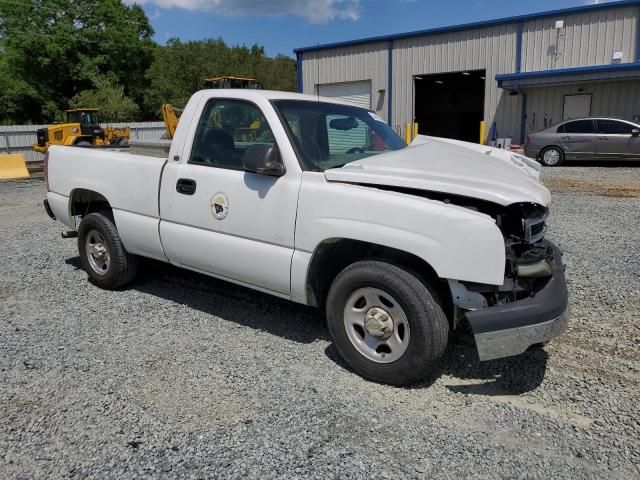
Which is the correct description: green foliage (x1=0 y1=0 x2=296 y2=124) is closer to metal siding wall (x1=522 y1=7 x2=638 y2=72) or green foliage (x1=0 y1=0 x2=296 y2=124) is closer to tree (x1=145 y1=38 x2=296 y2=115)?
tree (x1=145 y1=38 x2=296 y2=115)

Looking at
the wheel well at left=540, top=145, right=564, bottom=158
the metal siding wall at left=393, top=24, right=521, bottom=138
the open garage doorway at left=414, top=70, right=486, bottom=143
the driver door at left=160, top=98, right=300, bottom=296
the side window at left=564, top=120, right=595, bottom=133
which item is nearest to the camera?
the driver door at left=160, top=98, right=300, bottom=296

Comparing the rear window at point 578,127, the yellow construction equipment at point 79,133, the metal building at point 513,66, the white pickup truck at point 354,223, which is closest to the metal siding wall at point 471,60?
the metal building at point 513,66

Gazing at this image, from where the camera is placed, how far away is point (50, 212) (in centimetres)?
616

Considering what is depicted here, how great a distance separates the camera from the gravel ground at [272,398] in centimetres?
285

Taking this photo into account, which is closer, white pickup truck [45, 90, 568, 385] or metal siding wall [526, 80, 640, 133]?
white pickup truck [45, 90, 568, 385]

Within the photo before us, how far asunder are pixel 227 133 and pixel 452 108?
104 feet

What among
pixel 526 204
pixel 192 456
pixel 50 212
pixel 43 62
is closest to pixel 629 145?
pixel 526 204

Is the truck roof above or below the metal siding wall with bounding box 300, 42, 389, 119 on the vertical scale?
below

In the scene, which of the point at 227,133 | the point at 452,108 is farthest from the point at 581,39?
the point at 227,133

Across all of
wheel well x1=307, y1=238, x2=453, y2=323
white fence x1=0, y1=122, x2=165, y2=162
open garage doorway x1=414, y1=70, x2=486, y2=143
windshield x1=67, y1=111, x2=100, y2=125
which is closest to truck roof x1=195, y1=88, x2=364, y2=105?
wheel well x1=307, y1=238, x2=453, y2=323

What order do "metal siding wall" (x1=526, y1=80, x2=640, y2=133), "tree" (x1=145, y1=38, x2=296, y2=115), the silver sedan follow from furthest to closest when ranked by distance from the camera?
1. "tree" (x1=145, y1=38, x2=296, y2=115)
2. "metal siding wall" (x1=526, y1=80, x2=640, y2=133)
3. the silver sedan

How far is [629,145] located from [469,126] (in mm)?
18265

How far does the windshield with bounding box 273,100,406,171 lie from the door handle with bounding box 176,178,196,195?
37.9 inches

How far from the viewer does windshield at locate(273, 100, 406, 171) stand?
4.14m
